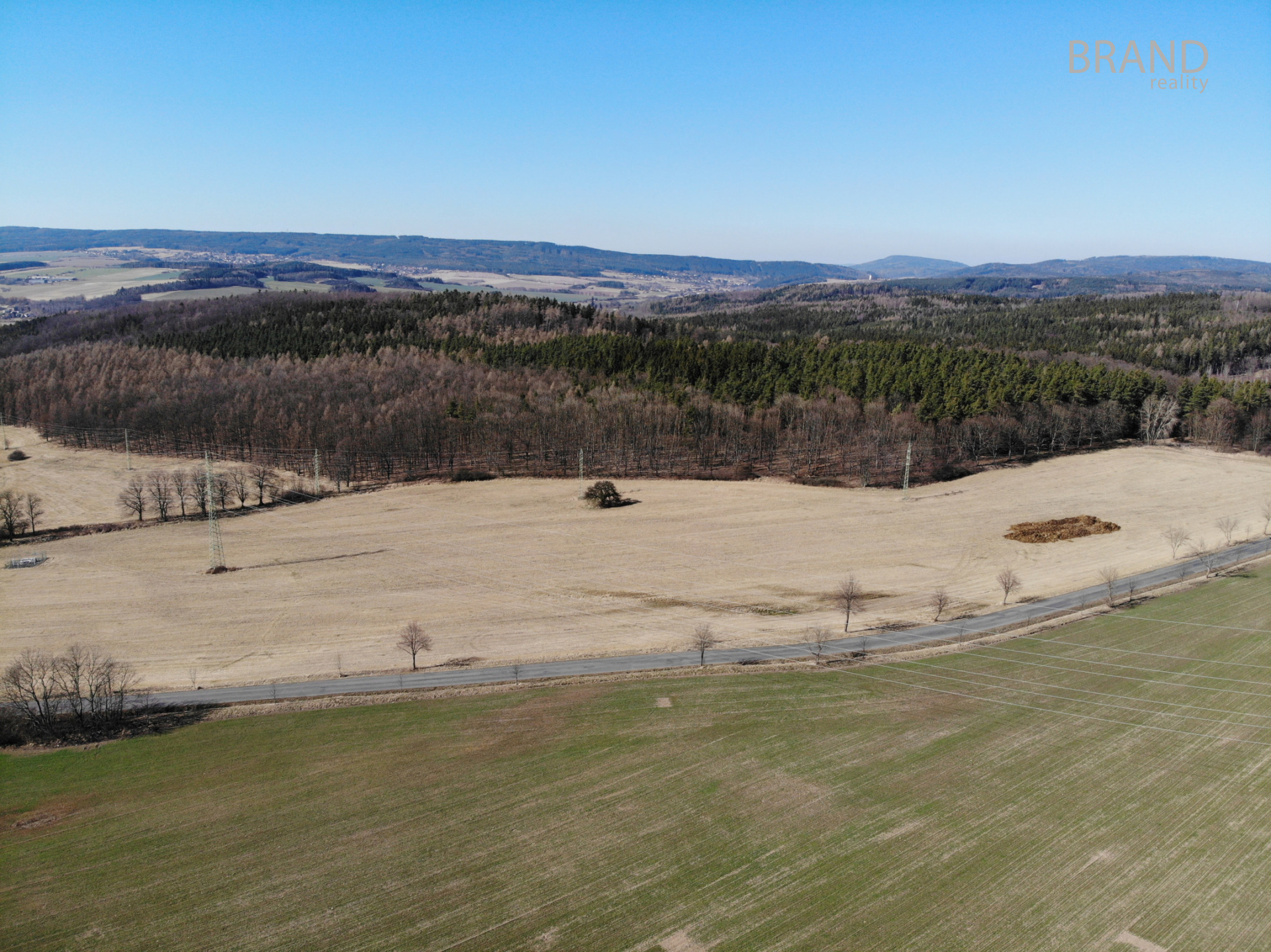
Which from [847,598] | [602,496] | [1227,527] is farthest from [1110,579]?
[602,496]

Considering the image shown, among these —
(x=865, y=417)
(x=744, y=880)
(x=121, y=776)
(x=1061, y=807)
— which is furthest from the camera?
(x=865, y=417)

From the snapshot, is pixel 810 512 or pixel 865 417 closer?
pixel 810 512

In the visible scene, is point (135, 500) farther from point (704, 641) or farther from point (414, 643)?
point (704, 641)

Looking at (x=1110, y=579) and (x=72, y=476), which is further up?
(x=1110, y=579)

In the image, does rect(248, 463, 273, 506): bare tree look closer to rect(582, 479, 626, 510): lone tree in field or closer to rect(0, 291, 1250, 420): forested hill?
rect(582, 479, 626, 510): lone tree in field

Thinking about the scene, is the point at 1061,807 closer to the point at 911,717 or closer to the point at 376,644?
the point at 911,717

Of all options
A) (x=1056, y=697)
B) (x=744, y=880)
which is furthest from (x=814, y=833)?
(x=1056, y=697)

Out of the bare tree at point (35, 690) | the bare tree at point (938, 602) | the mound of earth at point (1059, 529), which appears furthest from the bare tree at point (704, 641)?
the mound of earth at point (1059, 529)
